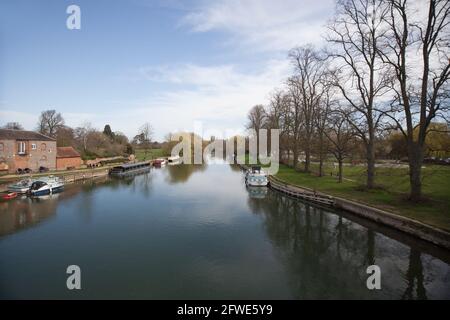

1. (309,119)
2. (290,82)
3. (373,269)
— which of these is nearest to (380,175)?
(309,119)

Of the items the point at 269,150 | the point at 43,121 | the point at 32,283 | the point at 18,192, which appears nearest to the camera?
the point at 32,283

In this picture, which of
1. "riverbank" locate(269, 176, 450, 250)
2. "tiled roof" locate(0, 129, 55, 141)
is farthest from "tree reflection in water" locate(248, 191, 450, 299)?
"tiled roof" locate(0, 129, 55, 141)

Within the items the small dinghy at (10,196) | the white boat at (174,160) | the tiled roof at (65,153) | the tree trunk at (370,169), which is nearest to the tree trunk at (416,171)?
the tree trunk at (370,169)

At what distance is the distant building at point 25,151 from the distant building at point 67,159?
1470 millimetres

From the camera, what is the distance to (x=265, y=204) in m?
→ 24.9

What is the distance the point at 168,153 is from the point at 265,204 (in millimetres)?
69668

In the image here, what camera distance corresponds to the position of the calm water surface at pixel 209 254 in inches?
402

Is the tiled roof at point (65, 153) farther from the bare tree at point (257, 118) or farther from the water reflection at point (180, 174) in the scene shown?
the bare tree at point (257, 118)

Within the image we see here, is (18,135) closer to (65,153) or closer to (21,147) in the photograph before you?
(21,147)

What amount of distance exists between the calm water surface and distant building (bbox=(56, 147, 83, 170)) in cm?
2206

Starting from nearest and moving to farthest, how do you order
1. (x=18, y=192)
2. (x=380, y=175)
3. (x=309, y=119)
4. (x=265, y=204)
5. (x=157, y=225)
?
(x=157, y=225) < (x=265, y=204) < (x=18, y=192) < (x=380, y=175) < (x=309, y=119)

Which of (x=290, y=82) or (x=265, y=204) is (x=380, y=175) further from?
(x=290, y=82)

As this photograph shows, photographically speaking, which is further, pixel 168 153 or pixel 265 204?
pixel 168 153
